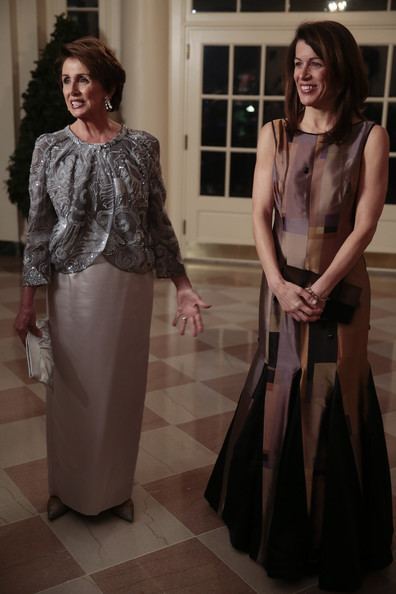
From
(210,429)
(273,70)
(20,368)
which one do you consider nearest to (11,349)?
(20,368)

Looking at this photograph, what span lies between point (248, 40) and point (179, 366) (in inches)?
153

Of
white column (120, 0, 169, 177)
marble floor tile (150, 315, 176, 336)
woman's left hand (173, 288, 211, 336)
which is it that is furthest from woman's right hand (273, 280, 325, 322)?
white column (120, 0, 169, 177)

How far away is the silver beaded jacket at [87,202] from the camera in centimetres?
207

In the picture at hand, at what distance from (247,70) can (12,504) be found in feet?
17.2

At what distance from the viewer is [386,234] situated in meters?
6.69

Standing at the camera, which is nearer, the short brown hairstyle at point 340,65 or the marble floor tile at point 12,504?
the short brown hairstyle at point 340,65

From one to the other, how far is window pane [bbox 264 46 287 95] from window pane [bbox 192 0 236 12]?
533mm

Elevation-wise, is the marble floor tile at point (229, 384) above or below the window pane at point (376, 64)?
below

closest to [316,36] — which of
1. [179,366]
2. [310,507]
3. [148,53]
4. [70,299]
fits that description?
[70,299]

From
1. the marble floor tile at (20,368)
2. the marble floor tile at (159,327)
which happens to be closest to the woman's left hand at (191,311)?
the marble floor tile at (20,368)

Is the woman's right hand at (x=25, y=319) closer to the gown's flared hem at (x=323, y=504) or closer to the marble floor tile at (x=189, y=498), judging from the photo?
the gown's flared hem at (x=323, y=504)

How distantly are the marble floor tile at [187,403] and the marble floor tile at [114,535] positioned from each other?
2.82 feet

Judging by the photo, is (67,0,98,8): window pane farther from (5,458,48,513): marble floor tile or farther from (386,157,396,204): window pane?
(5,458,48,513): marble floor tile

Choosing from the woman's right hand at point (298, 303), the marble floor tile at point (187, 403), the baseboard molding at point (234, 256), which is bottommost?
the marble floor tile at point (187, 403)
